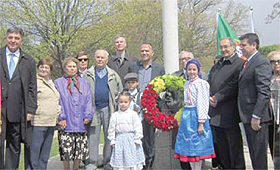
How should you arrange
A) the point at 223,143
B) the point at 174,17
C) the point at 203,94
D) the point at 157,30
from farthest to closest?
the point at 157,30
the point at 174,17
the point at 223,143
the point at 203,94

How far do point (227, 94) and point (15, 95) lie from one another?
2.98 meters

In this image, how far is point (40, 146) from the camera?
5172 mm

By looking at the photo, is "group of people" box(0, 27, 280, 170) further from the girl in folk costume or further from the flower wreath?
the flower wreath

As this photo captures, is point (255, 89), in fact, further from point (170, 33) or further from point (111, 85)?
point (170, 33)

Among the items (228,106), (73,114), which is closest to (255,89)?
(228,106)

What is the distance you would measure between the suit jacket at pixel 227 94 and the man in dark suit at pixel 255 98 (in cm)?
27

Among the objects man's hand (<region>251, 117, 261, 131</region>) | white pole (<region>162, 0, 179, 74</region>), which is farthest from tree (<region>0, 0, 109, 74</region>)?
man's hand (<region>251, 117, 261, 131</region>)

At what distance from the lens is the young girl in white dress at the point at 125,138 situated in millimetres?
5055

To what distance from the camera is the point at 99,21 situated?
23594 millimetres

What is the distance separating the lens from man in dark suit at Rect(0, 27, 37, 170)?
15.5 feet

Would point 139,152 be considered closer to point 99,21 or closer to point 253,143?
point 253,143

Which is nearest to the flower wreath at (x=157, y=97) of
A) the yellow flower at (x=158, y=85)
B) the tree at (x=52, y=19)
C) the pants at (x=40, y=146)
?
the yellow flower at (x=158, y=85)

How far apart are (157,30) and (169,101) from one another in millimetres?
22024

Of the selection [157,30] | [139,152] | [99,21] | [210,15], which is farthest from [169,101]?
[210,15]
